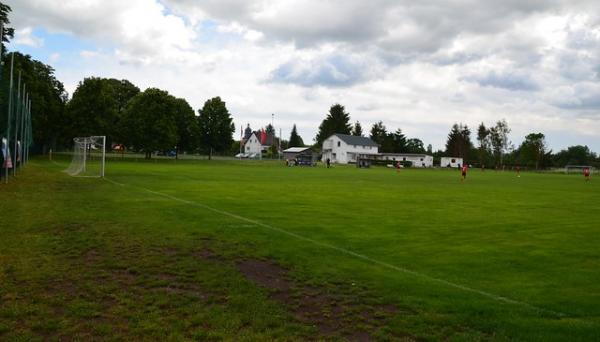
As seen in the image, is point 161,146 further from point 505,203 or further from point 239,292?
point 239,292

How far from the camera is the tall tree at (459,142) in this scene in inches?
5261

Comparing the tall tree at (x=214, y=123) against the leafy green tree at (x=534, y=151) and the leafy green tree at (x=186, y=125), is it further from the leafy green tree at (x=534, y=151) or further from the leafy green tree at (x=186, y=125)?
the leafy green tree at (x=534, y=151)

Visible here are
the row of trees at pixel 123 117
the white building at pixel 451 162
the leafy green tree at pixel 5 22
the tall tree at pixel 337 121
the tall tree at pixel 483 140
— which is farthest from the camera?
the tall tree at pixel 337 121

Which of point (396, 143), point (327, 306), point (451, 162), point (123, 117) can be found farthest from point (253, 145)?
point (327, 306)

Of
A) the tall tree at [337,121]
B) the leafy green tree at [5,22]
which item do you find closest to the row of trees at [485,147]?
the tall tree at [337,121]

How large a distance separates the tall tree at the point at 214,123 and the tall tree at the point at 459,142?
66.7 meters

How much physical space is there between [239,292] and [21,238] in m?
6.32

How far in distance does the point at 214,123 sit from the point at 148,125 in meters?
23.3

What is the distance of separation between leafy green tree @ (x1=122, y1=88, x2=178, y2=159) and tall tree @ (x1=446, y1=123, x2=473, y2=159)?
3296 inches

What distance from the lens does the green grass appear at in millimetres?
5941

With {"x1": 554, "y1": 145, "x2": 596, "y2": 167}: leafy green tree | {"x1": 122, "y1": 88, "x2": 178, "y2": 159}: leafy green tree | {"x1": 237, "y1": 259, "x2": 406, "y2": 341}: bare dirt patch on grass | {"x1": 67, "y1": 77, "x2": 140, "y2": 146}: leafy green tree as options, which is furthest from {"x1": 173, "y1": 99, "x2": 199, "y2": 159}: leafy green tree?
{"x1": 554, "y1": 145, "x2": 596, "y2": 167}: leafy green tree

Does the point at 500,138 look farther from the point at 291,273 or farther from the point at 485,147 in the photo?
the point at 291,273

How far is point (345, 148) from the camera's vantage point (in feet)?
393

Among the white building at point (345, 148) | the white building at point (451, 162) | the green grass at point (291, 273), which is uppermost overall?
the white building at point (345, 148)
